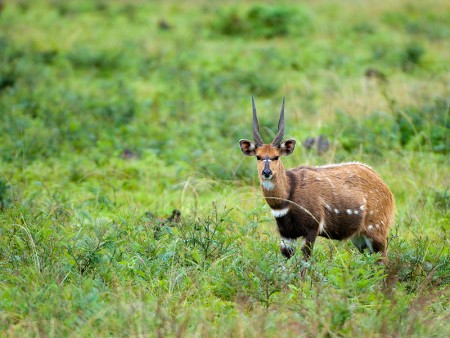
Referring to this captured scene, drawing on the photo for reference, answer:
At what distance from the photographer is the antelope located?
750cm

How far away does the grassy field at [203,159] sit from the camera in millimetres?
5980

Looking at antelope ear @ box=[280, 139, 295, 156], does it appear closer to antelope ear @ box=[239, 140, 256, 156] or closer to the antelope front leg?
antelope ear @ box=[239, 140, 256, 156]

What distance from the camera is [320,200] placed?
25.1 ft

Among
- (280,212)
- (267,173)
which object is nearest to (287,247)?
(280,212)

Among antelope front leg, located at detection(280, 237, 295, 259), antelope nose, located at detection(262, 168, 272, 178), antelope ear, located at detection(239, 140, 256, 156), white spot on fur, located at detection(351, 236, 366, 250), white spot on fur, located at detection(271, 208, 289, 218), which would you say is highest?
antelope ear, located at detection(239, 140, 256, 156)

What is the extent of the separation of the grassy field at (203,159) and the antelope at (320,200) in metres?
0.19

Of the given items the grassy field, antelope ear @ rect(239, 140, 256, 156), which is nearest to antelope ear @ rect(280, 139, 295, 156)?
antelope ear @ rect(239, 140, 256, 156)

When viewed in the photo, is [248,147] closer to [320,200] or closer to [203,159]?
[320,200]

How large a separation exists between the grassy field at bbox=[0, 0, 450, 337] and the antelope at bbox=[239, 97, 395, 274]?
7.4 inches

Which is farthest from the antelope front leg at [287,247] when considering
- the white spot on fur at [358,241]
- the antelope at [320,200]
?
the white spot on fur at [358,241]

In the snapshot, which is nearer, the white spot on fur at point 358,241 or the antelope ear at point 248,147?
the antelope ear at point 248,147

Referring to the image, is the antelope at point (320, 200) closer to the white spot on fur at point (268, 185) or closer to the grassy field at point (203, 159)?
the white spot on fur at point (268, 185)

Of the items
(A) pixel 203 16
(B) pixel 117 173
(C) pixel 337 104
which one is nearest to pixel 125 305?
(B) pixel 117 173

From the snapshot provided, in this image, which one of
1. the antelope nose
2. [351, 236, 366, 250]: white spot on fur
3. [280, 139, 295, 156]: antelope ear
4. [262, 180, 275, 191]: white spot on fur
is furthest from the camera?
[351, 236, 366, 250]: white spot on fur
